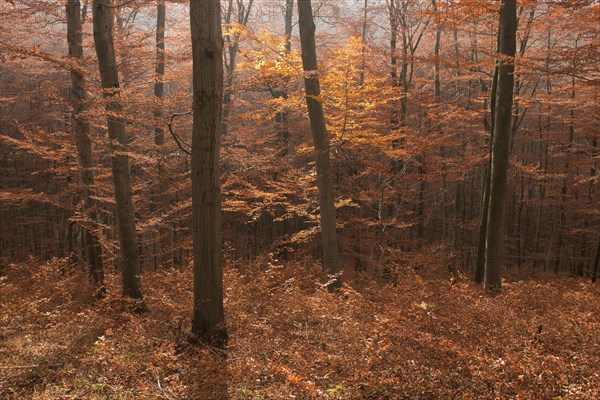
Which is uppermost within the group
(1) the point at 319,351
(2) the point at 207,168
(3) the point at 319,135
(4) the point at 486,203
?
(3) the point at 319,135

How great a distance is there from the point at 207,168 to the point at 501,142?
18.3 ft

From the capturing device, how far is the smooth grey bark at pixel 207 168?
4.82 m

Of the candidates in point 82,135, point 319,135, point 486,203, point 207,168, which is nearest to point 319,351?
point 207,168

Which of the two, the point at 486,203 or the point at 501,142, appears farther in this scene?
the point at 486,203

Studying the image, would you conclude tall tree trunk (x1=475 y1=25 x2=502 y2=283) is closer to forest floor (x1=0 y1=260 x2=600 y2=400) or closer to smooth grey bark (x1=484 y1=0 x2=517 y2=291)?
smooth grey bark (x1=484 y1=0 x2=517 y2=291)

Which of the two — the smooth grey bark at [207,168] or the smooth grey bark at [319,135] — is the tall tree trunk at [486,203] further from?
the smooth grey bark at [207,168]

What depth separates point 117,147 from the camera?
772 centimetres

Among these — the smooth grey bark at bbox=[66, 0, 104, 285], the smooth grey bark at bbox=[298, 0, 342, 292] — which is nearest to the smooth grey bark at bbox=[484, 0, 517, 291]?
the smooth grey bark at bbox=[298, 0, 342, 292]

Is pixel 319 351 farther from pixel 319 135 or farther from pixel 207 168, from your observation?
pixel 319 135

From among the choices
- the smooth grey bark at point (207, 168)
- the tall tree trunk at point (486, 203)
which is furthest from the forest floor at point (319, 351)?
the tall tree trunk at point (486, 203)

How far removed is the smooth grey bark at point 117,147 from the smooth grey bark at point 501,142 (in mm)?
6853

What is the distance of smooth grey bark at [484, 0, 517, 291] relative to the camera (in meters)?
7.37

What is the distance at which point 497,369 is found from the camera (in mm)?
4008

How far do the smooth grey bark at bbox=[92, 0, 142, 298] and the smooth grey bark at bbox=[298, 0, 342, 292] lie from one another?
3645 millimetres
